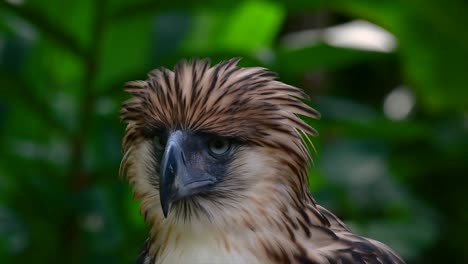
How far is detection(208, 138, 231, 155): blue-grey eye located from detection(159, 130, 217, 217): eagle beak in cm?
7

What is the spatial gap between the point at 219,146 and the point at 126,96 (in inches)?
57.5

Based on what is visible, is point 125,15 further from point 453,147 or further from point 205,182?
point 453,147

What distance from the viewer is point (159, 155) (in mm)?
2824

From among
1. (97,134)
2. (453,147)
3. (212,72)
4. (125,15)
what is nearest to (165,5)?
(125,15)

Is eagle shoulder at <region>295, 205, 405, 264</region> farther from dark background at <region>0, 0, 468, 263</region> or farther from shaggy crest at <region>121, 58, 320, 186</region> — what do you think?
dark background at <region>0, 0, 468, 263</region>

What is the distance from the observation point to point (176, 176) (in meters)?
2.64

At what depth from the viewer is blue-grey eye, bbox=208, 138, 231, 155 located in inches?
110

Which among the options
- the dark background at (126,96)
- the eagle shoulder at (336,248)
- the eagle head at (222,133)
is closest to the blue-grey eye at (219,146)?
the eagle head at (222,133)

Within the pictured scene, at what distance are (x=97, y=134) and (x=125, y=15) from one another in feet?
1.94

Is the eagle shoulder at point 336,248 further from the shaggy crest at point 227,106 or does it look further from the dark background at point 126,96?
the dark background at point 126,96

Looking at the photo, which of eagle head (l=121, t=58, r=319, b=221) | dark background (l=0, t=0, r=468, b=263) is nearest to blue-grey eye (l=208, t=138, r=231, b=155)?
eagle head (l=121, t=58, r=319, b=221)

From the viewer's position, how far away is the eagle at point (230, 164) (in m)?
2.76

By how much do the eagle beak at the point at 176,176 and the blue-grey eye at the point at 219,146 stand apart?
0.23 ft

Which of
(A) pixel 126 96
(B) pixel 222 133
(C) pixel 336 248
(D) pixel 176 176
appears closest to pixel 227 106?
(B) pixel 222 133
